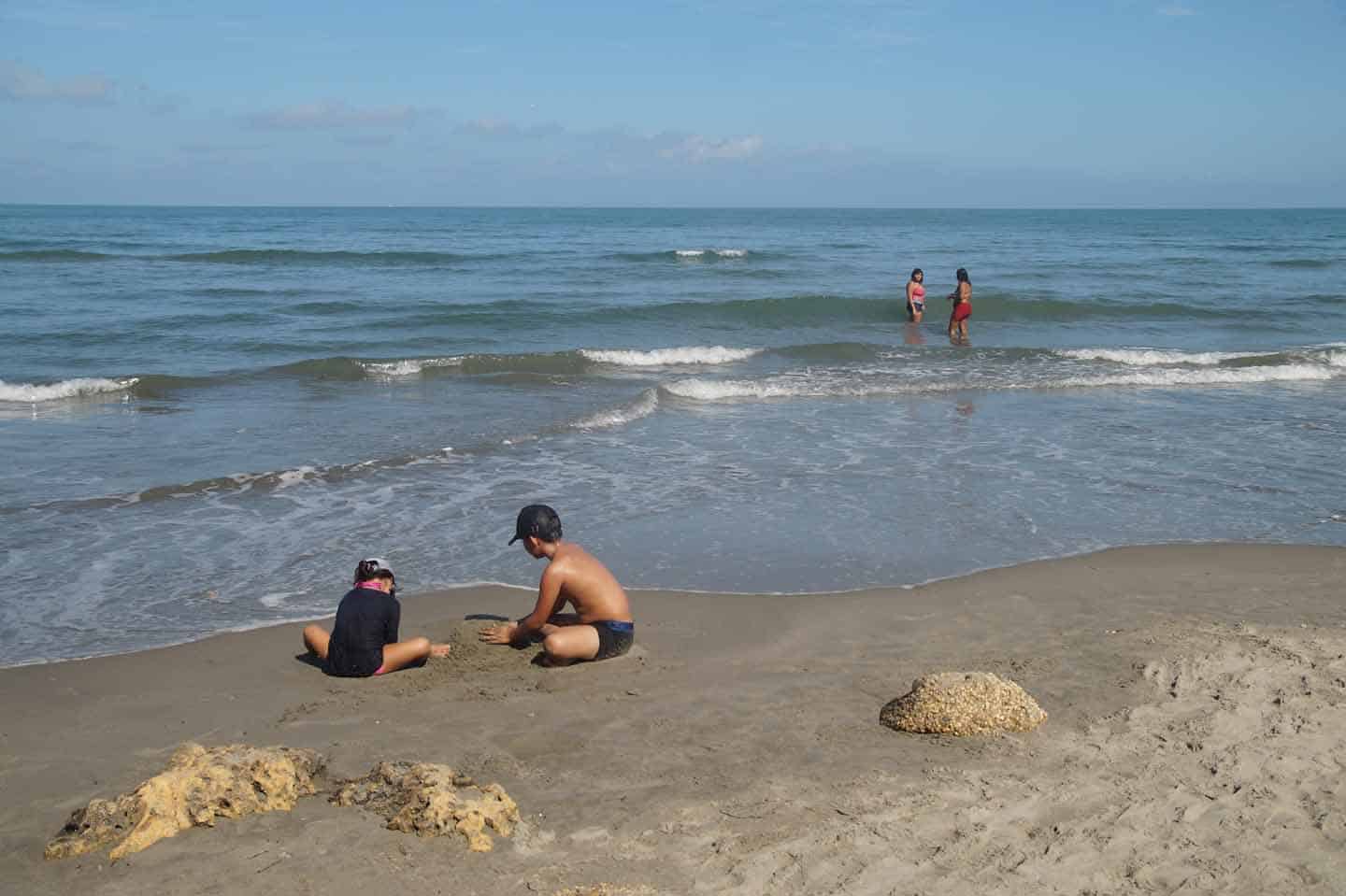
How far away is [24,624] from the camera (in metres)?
6.86

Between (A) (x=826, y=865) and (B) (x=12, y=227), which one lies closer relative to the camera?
(A) (x=826, y=865)

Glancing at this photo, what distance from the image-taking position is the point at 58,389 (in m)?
15.0

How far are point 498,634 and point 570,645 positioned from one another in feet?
1.67

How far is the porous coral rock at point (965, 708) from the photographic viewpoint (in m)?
5.07

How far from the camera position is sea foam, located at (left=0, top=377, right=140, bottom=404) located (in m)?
14.6

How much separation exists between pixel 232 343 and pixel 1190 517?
15.8 m

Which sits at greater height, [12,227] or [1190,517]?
[12,227]

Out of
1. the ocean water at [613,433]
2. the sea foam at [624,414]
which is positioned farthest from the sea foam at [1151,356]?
the sea foam at [624,414]

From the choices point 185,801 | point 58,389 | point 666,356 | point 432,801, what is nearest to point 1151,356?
point 666,356

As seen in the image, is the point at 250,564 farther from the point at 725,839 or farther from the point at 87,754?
the point at 725,839

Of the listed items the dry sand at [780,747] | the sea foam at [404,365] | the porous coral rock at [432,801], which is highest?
the sea foam at [404,365]

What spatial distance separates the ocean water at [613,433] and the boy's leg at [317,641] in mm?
892

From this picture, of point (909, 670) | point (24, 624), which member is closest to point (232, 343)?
point (24, 624)

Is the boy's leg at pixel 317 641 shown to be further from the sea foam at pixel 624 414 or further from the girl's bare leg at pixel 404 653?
the sea foam at pixel 624 414
